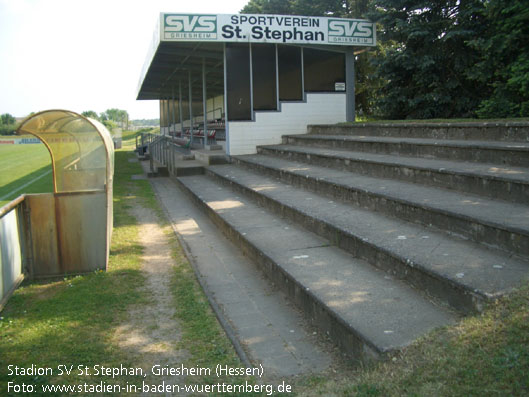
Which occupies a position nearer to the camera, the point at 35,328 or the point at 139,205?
the point at 35,328

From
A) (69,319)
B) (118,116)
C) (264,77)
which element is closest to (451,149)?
(69,319)

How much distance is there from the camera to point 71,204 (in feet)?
19.1

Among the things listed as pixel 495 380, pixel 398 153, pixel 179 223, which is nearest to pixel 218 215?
pixel 179 223

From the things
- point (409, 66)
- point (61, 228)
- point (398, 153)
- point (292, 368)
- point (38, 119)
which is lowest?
point (292, 368)

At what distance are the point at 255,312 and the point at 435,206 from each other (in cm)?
227

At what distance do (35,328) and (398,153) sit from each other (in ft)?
20.9

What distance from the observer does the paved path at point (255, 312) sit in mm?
3664

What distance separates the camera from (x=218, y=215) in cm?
805

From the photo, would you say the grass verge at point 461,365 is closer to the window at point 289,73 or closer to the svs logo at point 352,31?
Answer: the window at point 289,73

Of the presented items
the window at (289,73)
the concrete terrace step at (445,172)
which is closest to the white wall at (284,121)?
the window at (289,73)

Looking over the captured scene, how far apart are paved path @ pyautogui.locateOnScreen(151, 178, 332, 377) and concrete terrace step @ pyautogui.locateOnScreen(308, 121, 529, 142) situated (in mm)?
4290

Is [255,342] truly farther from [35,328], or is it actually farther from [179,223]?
[179,223]

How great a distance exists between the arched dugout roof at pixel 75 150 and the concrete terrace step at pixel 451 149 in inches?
193

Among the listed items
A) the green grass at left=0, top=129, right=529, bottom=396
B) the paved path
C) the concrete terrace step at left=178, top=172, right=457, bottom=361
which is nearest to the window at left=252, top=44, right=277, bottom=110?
the paved path
